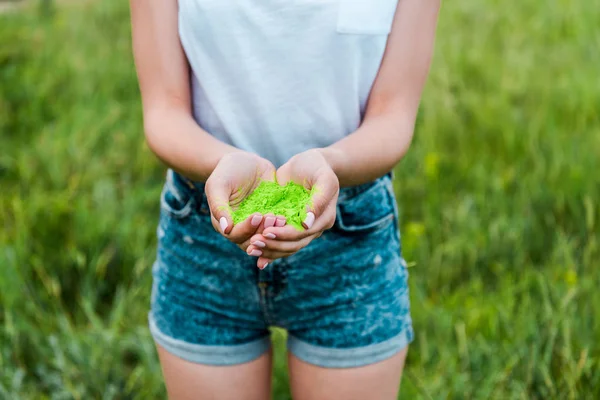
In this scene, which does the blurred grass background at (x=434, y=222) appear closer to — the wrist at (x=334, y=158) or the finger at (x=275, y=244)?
the wrist at (x=334, y=158)

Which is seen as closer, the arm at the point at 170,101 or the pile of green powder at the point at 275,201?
the pile of green powder at the point at 275,201

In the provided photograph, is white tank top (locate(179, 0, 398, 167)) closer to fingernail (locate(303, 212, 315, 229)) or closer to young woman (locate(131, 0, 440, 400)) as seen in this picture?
young woman (locate(131, 0, 440, 400))

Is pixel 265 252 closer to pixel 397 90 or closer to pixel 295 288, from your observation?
pixel 295 288

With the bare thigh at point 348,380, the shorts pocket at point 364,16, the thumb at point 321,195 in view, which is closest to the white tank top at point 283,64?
the shorts pocket at point 364,16

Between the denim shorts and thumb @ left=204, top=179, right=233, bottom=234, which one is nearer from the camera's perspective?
thumb @ left=204, top=179, right=233, bottom=234

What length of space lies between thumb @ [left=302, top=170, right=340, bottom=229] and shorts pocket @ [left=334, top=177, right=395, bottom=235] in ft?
0.61

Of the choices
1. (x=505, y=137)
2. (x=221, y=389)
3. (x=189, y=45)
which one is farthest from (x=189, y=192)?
(x=505, y=137)

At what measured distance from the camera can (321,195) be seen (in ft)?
3.66

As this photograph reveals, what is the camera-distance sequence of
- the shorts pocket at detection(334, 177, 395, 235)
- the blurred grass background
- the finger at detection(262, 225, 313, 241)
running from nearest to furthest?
the finger at detection(262, 225, 313, 241)
the shorts pocket at detection(334, 177, 395, 235)
the blurred grass background

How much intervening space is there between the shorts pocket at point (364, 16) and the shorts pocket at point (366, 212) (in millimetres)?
248

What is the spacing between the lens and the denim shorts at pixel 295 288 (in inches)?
53.4

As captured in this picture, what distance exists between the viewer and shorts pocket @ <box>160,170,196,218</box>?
137 centimetres

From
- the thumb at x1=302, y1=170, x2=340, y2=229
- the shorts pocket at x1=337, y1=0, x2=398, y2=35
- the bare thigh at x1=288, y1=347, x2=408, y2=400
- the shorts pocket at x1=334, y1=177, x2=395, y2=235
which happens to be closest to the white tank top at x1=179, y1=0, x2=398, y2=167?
the shorts pocket at x1=337, y1=0, x2=398, y2=35

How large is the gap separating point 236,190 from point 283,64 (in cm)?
25
